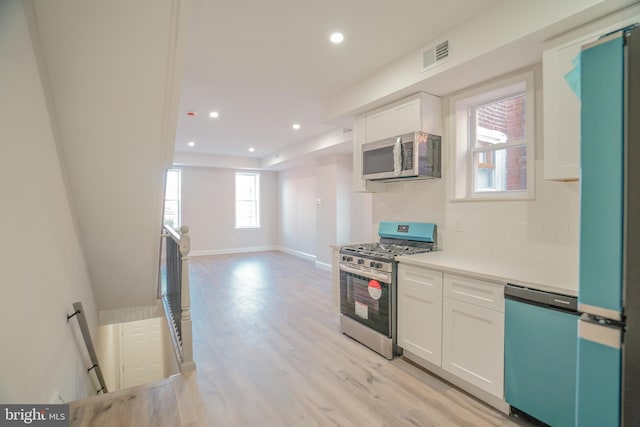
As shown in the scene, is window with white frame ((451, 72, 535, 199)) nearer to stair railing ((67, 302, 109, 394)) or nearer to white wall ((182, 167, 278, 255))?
stair railing ((67, 302, 109, 394))

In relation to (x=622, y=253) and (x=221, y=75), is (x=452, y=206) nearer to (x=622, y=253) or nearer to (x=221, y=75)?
(x=622, y=253)

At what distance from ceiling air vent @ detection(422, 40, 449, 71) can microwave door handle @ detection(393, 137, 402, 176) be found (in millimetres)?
680

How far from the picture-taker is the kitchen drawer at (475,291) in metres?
2.02

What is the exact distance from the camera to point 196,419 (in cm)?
199

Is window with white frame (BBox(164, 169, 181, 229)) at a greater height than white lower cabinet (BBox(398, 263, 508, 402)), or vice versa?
window with white frame (BBox(164, 169, 181, 229))

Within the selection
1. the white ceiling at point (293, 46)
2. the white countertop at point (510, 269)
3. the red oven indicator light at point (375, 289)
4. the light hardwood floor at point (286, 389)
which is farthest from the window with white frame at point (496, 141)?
the light hardwood floor at point (286, 389)

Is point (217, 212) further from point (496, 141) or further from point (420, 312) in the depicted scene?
point (496, 141)

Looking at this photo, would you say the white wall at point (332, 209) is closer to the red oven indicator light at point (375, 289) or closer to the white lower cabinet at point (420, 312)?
the red oven indicator light at point (375, 289)

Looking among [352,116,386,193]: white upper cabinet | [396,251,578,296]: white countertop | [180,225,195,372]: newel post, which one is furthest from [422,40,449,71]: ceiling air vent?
[180,225,195,372]: newel post

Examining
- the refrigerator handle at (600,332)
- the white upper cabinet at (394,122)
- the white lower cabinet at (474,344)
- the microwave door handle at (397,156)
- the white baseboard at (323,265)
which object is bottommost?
the white baseboard at (323,265)

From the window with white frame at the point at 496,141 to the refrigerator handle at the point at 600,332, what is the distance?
4.95 feet

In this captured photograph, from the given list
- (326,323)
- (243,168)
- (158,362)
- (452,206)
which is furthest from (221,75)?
(243,168)

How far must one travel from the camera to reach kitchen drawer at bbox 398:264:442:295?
2.41 metres

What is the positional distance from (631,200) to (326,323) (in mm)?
3086
